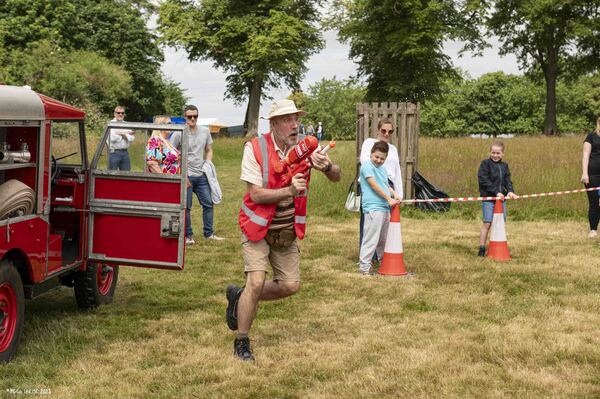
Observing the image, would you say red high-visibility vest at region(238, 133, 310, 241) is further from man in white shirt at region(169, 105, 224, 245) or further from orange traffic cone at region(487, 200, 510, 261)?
man in white shirt at region(169, 105, 224, 245)

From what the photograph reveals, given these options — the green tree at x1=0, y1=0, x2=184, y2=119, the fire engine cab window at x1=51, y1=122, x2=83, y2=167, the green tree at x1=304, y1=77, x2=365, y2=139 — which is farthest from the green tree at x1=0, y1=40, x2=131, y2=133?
the green tree at x1=304, y1=77, x2=365, y2=139

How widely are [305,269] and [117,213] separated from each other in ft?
10.3

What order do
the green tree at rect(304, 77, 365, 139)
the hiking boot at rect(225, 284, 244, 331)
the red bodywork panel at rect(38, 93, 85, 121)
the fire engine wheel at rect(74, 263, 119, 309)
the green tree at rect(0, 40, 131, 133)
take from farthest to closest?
the green tree at rect(304, 77, 365, 139) → the green tree at rect(0, 40, 131, 133) → the fire engine wheel at rect(74, 263, 119, 309) → the red bodywork panel at rect(38, 93, 85, 121) → the hiking boot at rect(225, 284, 244, 331)

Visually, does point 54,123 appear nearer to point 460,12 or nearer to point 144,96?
point 460,12

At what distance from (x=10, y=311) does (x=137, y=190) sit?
1.47 metres

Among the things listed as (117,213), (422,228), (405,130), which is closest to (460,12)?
(405,130)

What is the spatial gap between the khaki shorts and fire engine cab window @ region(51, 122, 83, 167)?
6.80ft

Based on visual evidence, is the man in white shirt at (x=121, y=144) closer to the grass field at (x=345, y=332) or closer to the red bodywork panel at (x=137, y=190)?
the grass field at (x=345, y=332)

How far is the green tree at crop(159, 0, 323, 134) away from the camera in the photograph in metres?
43.8

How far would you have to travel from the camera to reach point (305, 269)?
8844 millimetres

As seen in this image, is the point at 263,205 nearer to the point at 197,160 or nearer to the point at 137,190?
the point at 137,190

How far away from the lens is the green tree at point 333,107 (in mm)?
119750

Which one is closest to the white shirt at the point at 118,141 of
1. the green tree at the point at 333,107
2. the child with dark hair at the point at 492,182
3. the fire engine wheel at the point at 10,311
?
the child with dark hair at the point at 492,182

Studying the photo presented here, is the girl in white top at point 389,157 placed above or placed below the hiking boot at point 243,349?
above
